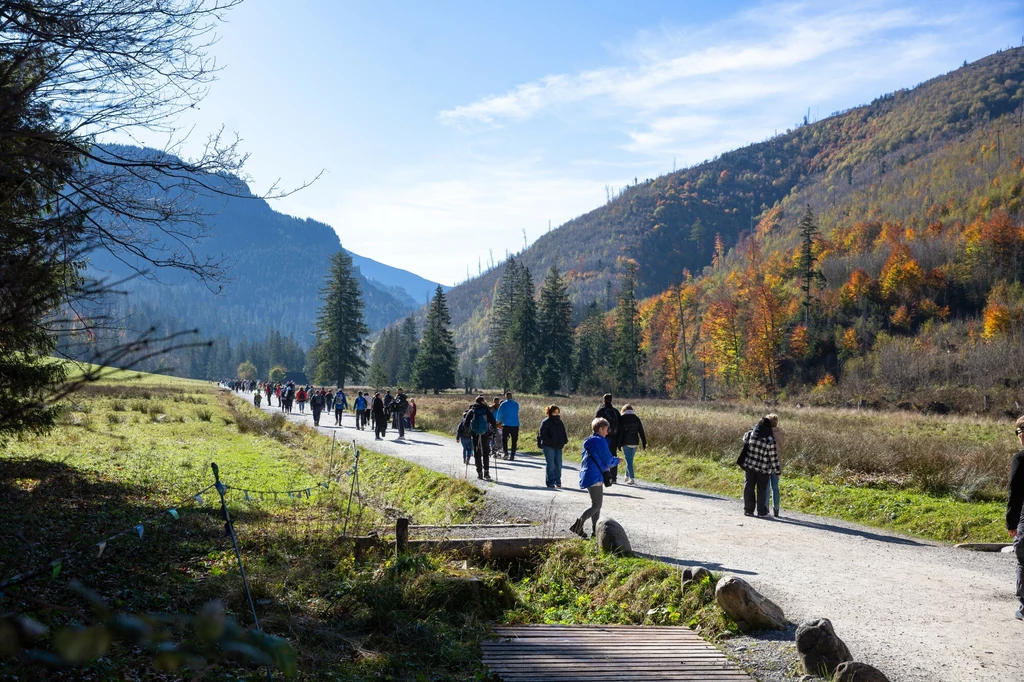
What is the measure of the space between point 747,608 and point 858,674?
150cm

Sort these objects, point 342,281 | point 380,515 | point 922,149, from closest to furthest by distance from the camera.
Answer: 1. point 380,515
2. point 342,281
3. point 922,149

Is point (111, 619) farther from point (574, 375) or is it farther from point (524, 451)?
point (574, 375)

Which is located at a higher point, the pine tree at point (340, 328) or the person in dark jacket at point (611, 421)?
the pine tree at point (340, 328)

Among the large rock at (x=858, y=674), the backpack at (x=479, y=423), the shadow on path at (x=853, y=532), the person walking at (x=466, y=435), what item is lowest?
the shadow on path at (x=853, y=532)

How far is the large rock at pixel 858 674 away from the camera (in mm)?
5312

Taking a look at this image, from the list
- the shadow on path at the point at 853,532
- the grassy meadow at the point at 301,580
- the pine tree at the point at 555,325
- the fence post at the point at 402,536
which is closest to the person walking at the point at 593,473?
the grassy meadow at the point at 301,580

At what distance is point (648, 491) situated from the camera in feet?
49.5

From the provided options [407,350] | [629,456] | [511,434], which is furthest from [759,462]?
[407,350]

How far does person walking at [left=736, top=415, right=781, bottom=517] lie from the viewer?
12055 millimetres

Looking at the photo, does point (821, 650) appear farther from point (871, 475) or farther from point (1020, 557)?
point (871, 475)

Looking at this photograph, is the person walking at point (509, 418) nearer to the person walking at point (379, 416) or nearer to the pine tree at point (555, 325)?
the person walking at point (379, 416)

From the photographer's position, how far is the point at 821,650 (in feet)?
18.9

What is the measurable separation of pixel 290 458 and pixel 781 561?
15.6 metres

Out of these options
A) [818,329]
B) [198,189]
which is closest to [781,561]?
[198,189]
